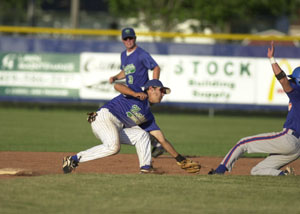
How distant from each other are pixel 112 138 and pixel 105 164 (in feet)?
6.57

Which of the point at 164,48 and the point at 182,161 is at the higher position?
the point at 164,48

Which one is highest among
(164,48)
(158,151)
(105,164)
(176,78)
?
(164,48)

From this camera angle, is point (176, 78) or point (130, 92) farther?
point (176, 78)

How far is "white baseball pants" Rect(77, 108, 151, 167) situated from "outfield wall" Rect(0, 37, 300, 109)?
34.2ft

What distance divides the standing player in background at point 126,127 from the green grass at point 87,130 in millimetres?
3258

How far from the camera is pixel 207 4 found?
29766 millimetres

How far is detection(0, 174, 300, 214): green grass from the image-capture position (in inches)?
228

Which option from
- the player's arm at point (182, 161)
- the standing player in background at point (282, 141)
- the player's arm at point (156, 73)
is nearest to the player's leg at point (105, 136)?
the player's arm at point (182, 161)

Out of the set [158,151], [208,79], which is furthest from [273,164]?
[208,79]

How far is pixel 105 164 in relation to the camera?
9.45 meters

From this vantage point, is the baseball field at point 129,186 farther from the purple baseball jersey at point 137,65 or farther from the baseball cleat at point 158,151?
the purple baseball jersey at point 137,65

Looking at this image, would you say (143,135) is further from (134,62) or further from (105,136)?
(134,62)

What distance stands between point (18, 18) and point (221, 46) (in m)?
24.9

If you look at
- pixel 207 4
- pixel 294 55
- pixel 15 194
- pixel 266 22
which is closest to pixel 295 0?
pixel 207 4
